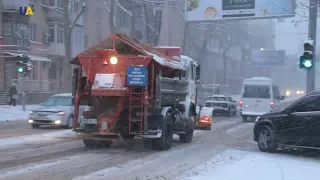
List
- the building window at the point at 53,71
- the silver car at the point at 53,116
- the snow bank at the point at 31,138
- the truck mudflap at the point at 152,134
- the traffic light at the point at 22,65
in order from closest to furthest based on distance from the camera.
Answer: the truck mudflap at the point at 152,134 → the snow bank at the point at 31,138 → the silver car at the point at 53,116 → the traffic light at the point at 22,65 → the building window at the point at 53,71

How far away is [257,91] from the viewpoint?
31578 millimetres

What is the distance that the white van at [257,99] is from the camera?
102 ft

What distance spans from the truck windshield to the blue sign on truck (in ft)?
62.2

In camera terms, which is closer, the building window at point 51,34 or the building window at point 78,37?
the building window at point 51,34

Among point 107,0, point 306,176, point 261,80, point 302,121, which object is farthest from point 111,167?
point 107,0

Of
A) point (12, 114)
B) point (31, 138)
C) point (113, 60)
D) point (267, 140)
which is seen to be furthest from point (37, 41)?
point (267, 140)

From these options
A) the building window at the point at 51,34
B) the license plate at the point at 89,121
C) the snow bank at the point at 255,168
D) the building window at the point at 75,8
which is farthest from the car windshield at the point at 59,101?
the building window at the point at 75,8

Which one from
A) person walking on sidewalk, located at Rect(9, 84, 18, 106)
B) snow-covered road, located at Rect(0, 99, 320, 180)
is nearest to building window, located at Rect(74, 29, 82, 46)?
person walking on sidewalk, located at Rect(9, 84, 18, 106)

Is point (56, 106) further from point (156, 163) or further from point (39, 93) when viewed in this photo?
point (39, 93)

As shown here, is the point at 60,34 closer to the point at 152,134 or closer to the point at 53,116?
the point at 53,116

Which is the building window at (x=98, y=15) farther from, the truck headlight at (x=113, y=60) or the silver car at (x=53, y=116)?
the truck headlight at (x=113, y=60)

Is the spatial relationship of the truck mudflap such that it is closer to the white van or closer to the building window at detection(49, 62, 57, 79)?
the white van

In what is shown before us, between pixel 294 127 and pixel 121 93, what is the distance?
4606mm

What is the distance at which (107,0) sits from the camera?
48.9m
